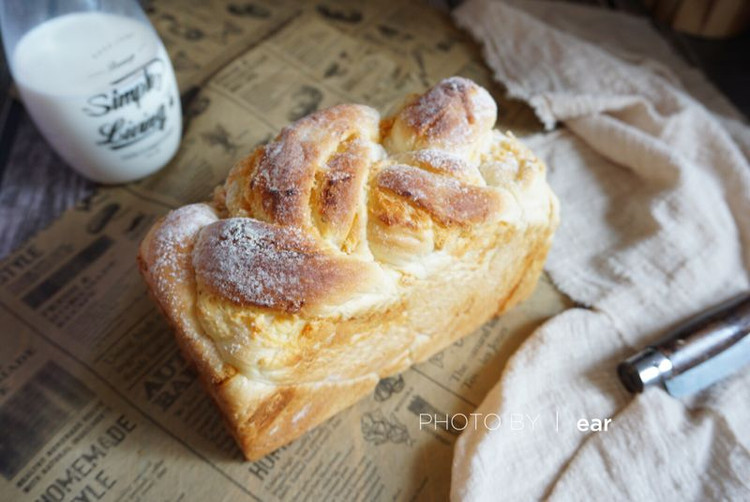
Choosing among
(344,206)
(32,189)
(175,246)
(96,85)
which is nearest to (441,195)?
(344,206)

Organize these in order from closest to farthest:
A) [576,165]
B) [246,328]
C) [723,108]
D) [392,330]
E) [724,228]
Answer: [246,328] < [392,330] < [724,228] < [576,165] < [723,108]

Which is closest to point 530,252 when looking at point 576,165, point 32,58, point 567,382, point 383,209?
point 567,382

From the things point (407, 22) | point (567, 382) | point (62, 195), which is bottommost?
point (62, 195)

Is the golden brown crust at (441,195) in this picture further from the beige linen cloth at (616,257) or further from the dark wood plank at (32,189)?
the dark wood plank at (32,189)

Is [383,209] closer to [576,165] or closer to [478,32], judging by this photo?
[576,165]

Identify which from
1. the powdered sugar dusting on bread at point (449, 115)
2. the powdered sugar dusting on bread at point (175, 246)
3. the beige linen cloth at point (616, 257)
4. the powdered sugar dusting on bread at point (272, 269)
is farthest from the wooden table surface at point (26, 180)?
the powdered sugar dusting on bread at point (449, 115)

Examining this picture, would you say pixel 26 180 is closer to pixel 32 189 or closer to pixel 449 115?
pixel 32 189
